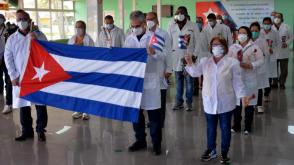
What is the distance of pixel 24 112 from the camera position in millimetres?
4938

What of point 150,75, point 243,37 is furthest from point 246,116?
point 150,75

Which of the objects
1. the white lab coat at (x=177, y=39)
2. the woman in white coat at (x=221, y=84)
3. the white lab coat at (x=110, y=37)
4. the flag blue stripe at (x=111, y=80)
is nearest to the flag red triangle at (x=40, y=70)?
the flag blue stripe at (x=111, y=80)

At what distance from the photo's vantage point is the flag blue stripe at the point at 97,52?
417 centimetres

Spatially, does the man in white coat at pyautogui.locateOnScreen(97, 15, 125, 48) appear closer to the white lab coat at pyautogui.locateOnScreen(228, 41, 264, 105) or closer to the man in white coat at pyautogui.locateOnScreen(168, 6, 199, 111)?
the man in white coat at pyautogui.locateOnScreen(168, 6, 199, 111)

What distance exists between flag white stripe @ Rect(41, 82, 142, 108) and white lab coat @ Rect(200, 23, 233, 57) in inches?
138

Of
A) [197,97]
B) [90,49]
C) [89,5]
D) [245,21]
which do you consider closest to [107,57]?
[90,49]

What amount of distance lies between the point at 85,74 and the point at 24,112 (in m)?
1.05

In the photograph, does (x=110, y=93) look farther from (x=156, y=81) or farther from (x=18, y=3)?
(x=18, y=3)

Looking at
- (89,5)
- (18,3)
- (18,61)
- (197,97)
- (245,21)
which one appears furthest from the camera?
(245,21)

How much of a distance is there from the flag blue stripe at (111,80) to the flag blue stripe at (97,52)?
7.5 inches

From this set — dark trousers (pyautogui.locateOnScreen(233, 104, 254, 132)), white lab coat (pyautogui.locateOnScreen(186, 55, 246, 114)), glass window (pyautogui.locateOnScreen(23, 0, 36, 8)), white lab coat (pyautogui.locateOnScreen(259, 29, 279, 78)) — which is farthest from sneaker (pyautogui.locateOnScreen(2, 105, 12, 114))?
glass window (pyautogui.locateOnScreen(23, 0, 36, 8))

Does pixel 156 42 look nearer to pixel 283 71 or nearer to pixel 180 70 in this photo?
pixel 180 70

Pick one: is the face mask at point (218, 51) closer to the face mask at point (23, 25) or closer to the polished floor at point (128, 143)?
the polished floor at point (128, 143)

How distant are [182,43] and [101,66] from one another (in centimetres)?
240
